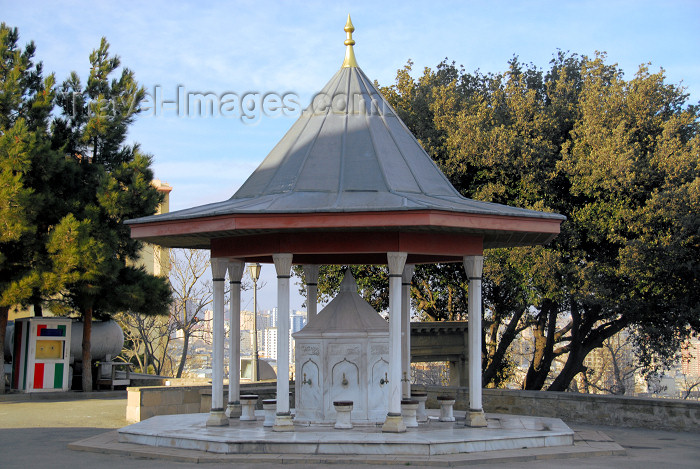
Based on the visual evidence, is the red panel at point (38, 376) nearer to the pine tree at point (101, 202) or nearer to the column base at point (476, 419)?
the pine tree at point (101, 202)

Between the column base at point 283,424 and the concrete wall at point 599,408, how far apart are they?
7031mm

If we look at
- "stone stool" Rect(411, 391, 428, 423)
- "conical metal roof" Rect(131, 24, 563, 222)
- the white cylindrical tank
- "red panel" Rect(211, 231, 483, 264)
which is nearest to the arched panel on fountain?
"stone stool" Rect(411, 391, 428, 423)

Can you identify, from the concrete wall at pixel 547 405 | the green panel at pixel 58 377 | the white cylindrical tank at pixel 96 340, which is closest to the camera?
the concrete wall at pixel 547 405

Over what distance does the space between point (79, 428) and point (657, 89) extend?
775 inches

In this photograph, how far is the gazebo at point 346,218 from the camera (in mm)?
12656

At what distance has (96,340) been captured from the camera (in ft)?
92.1

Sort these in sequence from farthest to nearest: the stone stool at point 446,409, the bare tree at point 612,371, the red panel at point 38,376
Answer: the bare tree at point 612,371 < the red panel at point 38,376 < the stone stool at point 446,409

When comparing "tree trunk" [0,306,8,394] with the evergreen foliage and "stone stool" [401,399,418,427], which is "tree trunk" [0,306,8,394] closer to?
the evergreen foliage

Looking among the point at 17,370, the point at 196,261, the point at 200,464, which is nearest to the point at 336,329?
the point at 200,464

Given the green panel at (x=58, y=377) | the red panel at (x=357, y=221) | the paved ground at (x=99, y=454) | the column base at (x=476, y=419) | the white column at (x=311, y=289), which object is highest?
the red panel at (x=357, y=221)

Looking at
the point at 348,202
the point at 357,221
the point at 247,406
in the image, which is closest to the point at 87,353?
the point at 247,406

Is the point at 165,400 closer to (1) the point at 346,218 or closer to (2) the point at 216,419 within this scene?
(2) the point at 216,419

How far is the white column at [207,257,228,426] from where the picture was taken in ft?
45.9

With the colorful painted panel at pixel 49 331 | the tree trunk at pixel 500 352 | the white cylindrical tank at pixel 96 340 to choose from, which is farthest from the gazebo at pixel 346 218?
the white cylindrical tank at pixel 96 340
